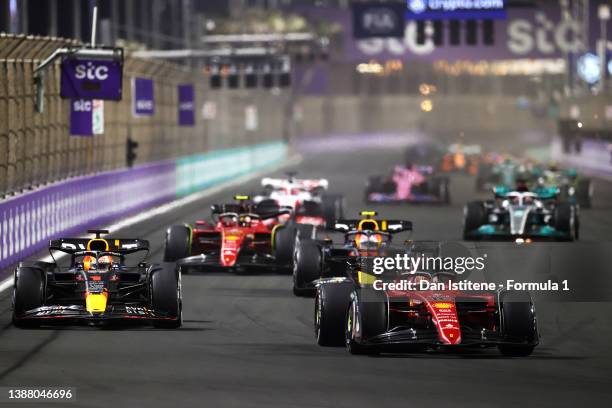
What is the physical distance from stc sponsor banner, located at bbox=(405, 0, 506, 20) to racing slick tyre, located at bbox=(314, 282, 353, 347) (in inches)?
1759

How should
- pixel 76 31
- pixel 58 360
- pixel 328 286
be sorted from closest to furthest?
pixel 58 360 < pixel 328 286 < pixel 76 31

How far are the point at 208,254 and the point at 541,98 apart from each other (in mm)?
113828

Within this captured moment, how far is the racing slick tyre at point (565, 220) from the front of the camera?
27.7 m

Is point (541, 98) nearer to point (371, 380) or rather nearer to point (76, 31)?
point (76, 31)

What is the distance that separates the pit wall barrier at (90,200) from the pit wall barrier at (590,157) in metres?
15.6

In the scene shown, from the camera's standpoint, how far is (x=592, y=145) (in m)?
69.2

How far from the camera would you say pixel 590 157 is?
69.4 metres

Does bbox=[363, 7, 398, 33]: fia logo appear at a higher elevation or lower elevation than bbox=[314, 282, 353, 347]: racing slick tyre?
higher

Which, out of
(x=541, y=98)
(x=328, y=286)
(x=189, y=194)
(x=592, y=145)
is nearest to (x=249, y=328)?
(x=328, y=286)

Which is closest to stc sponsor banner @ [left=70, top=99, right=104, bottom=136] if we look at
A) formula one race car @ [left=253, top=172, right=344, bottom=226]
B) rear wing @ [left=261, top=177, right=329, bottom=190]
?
formula one race car @ [left=253, top=172, right=344, bottom=226]

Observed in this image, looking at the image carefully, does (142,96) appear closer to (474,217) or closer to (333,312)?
(474,217)

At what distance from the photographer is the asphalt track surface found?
12.5 meters

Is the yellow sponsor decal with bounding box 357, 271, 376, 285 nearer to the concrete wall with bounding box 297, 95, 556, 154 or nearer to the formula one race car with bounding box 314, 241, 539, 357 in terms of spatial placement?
the formula one race car with bounding box 314, 241, 539, 357
